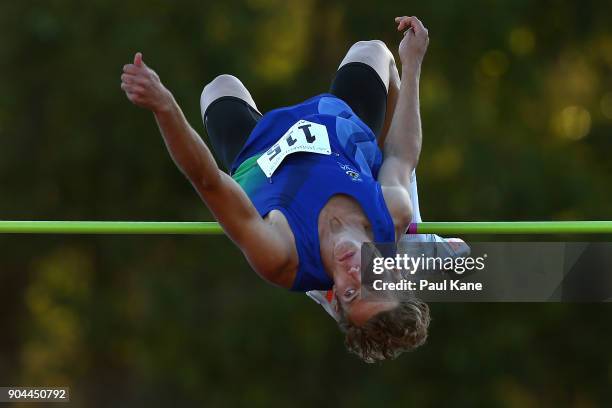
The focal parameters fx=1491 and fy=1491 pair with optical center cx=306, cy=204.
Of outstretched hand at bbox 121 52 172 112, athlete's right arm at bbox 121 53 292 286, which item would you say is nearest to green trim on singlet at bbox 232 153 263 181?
athlete's right arm at bbox 121 53 292 286

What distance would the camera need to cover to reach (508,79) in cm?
1189

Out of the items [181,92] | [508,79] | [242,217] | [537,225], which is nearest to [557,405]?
[508,79]

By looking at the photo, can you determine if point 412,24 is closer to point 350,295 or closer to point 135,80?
point 350,295

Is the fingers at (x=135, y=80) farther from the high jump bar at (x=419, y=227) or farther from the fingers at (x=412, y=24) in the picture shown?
the fingers at (x=412, y=24)

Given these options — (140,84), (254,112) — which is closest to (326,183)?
(254,112)

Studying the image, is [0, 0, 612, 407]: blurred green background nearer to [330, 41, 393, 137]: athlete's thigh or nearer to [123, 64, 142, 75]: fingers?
[330, 41, 393, 137]: athlete's thigh

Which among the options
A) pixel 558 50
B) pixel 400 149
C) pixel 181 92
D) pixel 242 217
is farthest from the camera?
pixel 558 50

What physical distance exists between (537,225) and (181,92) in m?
5.98

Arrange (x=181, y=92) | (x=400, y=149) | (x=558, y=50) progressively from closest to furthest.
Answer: (x=400, y=149) < (x=181, y=92) < (x=558, y=50)

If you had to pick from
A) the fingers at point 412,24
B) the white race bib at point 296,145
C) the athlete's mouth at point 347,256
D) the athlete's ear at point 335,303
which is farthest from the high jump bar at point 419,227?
the fingers at point 412,24

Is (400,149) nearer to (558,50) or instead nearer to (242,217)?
(242,217)

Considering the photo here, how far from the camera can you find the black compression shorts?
226 inches

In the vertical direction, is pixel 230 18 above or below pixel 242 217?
above

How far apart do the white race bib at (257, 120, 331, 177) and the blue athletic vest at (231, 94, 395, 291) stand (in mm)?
24
